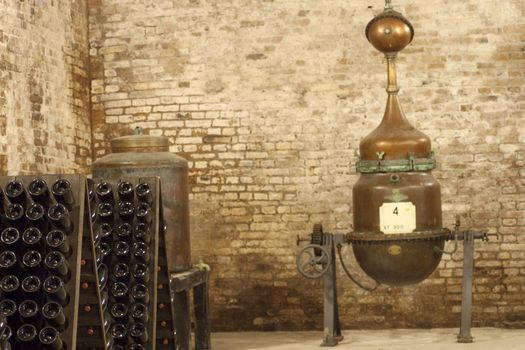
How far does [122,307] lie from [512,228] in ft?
12.9

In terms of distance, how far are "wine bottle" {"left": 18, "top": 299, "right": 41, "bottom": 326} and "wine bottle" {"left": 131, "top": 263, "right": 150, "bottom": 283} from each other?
1.19 metres

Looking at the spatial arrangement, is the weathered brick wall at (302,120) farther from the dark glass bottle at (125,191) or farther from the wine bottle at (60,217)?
the wine bottle at (60,217)

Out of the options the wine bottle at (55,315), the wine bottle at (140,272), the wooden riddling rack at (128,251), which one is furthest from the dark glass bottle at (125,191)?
the wine bottle at (55,315)

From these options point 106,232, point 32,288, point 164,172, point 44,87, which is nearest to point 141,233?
point 106,232

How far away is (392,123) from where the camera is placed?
714 centimetres

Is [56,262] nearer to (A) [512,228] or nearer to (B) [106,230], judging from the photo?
(B) [106,230]

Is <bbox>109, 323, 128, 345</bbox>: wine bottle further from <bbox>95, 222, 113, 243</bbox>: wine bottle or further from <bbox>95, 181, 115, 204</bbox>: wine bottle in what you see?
<bbox>95, 181, 115, 204</bbox>: wine bottle

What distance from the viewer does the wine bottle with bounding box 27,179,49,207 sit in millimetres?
4602

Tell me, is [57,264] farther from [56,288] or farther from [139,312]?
[139,312]

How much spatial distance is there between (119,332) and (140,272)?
14.8 inches

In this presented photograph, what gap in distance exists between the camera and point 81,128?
8.30 meters

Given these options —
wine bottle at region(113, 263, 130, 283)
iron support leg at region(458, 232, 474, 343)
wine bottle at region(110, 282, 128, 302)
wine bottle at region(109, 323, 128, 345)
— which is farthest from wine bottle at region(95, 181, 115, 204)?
iron support leg at region(458, 232, 474, 343)

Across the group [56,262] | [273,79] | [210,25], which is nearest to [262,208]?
[273,79]

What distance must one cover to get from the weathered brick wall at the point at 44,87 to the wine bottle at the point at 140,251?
5.41 ft
